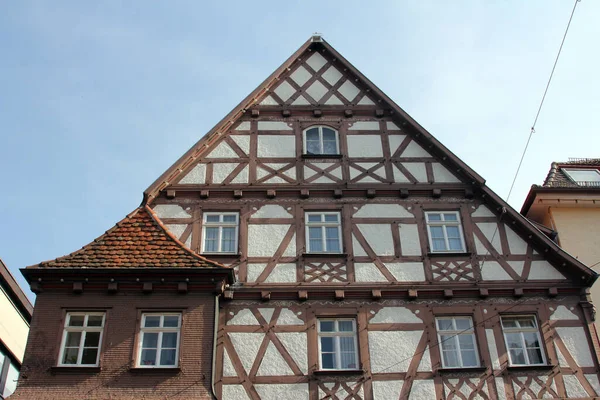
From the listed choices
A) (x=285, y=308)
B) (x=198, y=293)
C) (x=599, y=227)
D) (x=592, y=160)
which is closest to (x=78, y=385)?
(x=198, y=293)

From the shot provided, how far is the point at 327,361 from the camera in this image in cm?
1578

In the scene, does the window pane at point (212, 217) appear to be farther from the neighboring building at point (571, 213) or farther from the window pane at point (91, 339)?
the neighboring building at point (571, 213)

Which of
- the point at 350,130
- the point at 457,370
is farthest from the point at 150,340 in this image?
the point at 350,130

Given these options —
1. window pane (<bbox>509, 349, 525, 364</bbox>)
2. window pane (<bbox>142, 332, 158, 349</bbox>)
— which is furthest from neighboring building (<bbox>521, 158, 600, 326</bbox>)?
window pane (<bbox>142, 332, 158, 349</bbox>)

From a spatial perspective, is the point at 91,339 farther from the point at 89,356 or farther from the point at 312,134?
the point at 312,134

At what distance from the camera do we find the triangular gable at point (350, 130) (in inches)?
708

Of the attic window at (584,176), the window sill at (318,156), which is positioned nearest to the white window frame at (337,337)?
the window sill at (318,156)

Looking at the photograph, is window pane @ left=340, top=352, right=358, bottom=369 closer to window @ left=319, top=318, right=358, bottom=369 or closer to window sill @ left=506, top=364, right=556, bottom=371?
window @ left=319, top=318, right=358, bottom=369

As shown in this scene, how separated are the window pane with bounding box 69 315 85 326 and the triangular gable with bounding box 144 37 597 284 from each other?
3369 millimetres

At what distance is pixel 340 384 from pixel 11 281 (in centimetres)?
1122

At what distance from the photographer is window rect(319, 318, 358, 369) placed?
621 inches

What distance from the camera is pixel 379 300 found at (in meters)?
16.5

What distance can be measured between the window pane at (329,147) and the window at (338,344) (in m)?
4.83

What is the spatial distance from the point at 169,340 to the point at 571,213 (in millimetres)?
11182
